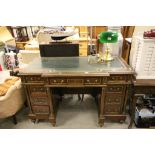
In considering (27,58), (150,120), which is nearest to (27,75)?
(27,58)

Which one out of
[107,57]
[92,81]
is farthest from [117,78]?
[107,57]

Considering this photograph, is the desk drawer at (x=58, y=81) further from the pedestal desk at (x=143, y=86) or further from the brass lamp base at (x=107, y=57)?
the pedestal desk at (x=143, y=86)

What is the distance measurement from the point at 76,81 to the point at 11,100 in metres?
0.82

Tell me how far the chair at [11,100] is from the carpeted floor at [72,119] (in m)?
0.25

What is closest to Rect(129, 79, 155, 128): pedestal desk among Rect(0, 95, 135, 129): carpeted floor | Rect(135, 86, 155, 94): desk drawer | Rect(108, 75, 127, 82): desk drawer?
Rect(135, 86, 155, 94): desk drawer

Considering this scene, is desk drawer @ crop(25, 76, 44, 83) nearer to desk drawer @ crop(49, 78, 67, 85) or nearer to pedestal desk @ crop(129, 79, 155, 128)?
desk drawer @ crop(49, 78, 67, 85)

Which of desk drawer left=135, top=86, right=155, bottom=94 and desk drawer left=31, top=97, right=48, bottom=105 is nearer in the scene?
desk drawer left=135, top=86, right=155, bottom=94

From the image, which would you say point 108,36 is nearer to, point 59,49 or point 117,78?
point 117,78

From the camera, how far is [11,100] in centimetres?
168

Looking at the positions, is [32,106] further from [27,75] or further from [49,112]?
[27,75]

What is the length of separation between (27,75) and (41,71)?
15cm

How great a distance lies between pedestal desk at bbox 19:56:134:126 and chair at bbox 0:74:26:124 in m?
0.19

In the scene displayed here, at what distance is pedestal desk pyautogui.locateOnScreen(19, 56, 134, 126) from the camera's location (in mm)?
1484

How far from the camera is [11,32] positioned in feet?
11.6
